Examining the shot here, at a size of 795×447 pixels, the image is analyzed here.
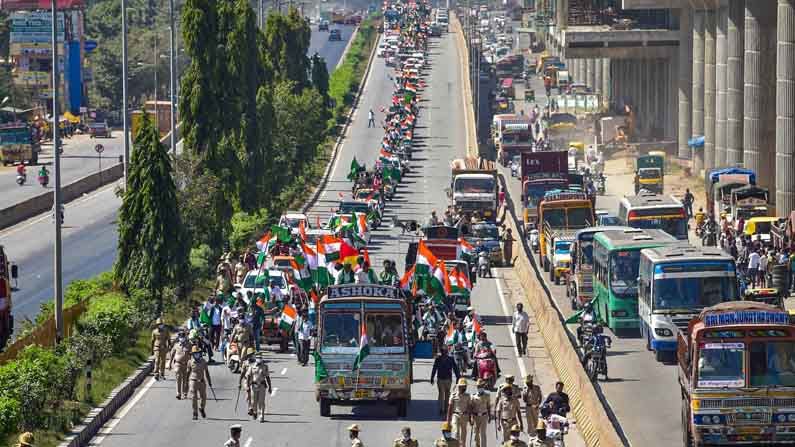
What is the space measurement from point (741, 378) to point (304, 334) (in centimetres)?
1404

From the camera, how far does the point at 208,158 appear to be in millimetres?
65812

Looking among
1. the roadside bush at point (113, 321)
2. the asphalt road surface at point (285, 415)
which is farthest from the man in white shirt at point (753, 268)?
the roadside bush at point (113, 321)

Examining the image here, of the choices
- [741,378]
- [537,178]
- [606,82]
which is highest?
[606,82]

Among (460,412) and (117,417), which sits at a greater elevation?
(460,412)

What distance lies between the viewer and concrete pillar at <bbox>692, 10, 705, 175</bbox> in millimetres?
103375

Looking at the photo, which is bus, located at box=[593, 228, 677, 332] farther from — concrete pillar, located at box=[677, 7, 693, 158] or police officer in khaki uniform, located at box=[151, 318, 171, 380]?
concrete pillar, located at box=[677, 7, 693, 158]

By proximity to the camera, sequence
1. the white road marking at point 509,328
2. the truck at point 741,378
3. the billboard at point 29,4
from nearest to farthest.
Answer: the truck at point 741,378 → the white road marking at point 509,328 → the billboard at point 29,4

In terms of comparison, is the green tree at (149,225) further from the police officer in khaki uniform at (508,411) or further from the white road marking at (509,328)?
the police officer in khaki uniform at (508,411)

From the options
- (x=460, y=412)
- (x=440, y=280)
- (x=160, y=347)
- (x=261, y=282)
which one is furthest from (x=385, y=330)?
(x=261, y=282)

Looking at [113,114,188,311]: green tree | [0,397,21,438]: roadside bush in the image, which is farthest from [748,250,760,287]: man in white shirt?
[0,397,21,438]: roadside bush

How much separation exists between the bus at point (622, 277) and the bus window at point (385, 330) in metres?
12.6

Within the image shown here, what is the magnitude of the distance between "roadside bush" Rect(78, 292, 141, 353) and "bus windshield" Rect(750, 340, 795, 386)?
16626mm

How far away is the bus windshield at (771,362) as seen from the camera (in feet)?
101

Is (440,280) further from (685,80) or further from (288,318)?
(685,80)
